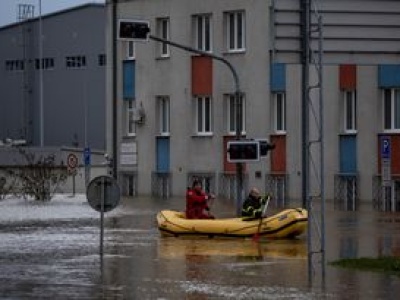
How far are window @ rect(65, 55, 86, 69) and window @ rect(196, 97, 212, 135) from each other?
37204 mm

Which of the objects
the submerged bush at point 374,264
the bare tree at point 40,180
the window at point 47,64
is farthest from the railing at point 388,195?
the window at point 47,64

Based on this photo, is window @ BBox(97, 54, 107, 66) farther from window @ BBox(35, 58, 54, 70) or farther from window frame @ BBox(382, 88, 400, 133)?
window frame @ BBox(382, 88, 400, 133)

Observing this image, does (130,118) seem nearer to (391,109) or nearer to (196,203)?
(391,109)

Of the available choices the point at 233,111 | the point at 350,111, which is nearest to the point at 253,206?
the point at 350,111

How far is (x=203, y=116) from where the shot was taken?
177ft

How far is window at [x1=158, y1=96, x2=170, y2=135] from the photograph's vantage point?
5569 cm

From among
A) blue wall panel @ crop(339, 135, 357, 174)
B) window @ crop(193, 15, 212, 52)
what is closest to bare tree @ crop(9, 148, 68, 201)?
window @ crop(193, 15, 212, 52)

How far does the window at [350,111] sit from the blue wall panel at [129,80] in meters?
12.7

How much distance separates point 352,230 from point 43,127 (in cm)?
6027

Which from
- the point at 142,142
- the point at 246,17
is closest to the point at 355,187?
the point at 246,17

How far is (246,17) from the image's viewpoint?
51.8 m

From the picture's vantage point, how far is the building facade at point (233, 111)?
46781mm

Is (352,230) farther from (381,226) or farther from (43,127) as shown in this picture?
(43,127)

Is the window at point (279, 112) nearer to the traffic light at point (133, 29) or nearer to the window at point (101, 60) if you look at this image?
the traffic light at point (133, 29)
